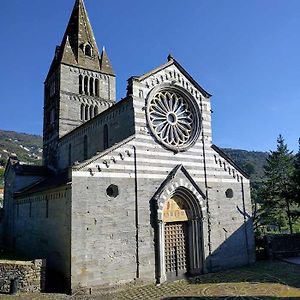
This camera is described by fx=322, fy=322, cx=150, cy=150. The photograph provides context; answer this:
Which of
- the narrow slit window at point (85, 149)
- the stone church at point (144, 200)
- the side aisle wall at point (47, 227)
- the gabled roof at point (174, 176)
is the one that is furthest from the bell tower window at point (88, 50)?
the gabled roof at point (174, 176)

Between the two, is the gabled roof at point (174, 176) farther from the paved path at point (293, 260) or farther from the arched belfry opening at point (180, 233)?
the paved path at point (293, 260)

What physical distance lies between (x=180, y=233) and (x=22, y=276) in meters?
9.29

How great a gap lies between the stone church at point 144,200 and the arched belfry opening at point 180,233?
59 millimetres

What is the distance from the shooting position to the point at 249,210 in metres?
22.9

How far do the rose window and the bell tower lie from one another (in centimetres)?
1342

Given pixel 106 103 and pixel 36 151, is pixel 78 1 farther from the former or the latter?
pixel 36 151

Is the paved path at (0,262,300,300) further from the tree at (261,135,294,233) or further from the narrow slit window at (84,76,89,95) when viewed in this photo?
the narrow slit window at (84,76,89,95)

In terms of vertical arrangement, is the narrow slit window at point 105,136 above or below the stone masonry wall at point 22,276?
above

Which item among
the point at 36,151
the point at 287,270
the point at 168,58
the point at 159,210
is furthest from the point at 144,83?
the point at 36,151

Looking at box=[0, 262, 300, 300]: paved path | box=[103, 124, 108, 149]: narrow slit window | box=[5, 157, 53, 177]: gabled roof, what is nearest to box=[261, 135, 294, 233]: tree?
box=[0, 262, 300, 300]: paved path

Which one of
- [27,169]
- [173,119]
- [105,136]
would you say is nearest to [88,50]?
[27,169]

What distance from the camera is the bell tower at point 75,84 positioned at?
31.2 m

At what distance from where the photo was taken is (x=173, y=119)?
20.8m

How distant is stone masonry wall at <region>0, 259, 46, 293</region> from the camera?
14752 millimetres
